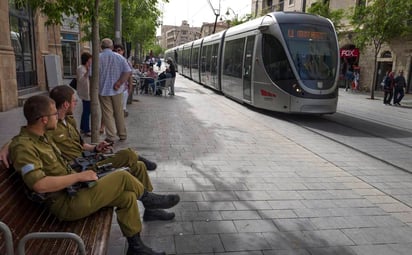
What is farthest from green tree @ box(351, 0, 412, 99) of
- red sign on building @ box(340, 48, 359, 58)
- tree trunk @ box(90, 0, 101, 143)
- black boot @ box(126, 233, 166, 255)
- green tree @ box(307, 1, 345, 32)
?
black boot @ box(126, 233, 166, 255)

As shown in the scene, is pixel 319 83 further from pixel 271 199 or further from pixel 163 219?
pixel 163 219

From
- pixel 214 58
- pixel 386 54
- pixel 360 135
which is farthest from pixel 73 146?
pixel 386 54

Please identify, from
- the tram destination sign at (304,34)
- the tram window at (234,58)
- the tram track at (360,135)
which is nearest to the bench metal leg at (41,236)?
the tram track at (360,135)

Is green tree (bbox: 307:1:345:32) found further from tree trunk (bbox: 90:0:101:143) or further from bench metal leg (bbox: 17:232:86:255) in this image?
bench metal leg (bbox: 17:232:86:255)

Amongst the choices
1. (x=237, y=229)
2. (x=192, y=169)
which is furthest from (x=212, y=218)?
(x=192, y=169)

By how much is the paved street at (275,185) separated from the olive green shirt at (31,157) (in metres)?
1.08

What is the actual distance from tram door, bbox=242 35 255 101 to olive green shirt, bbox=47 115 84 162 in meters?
8.96

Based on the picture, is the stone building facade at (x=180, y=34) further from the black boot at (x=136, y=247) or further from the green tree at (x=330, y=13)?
the black boot at (x=136, y=247)

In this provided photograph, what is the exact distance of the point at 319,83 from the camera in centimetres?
1024

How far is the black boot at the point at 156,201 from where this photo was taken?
3.54 metres

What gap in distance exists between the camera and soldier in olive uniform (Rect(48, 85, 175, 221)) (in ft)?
11.0

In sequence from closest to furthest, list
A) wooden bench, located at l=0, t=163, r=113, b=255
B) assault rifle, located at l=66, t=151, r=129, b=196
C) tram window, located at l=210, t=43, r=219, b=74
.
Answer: wooden bench, located at l=0, t=163, r=113, b=255 < assault rifle, located at l=66, t=151, r=129, b=196 < tram window, located at l=210, t=43, r=219, b=74

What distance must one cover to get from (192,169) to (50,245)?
3288 mm

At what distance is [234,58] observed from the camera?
45.6 ft
